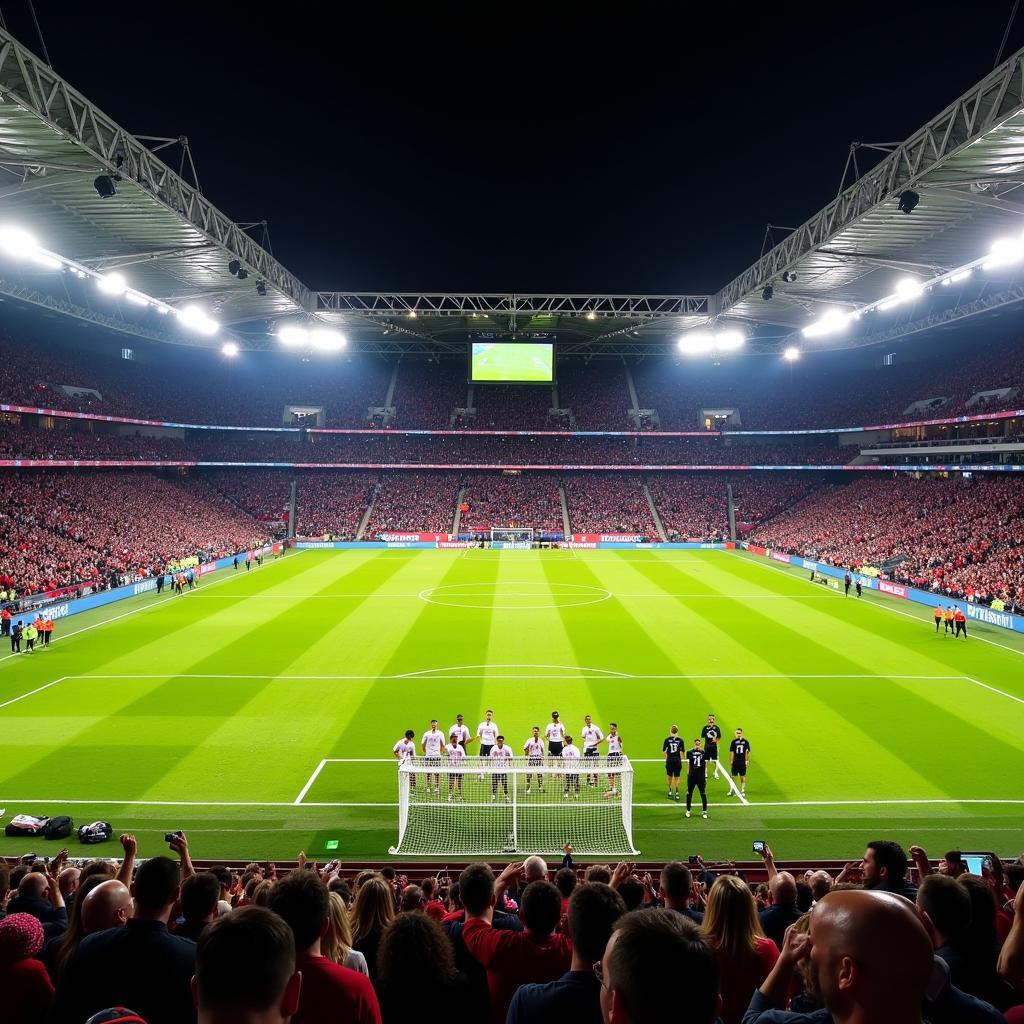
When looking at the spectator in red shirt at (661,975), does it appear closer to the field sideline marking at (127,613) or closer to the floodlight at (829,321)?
the field sideline marking at (127,613)

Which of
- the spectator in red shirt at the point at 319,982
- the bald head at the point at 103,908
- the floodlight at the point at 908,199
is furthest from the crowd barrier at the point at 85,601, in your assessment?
the floodlight at the point at 908,199

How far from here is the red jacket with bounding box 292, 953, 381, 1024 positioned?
3072mm

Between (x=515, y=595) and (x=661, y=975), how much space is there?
120 feet

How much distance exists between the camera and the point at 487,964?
4148mm

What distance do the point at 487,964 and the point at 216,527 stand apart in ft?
186

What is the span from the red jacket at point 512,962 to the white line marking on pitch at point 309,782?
12.0m

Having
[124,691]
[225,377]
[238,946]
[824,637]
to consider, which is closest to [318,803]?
[124,691]

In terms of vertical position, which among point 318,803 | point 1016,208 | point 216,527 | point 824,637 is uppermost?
point 1016,208

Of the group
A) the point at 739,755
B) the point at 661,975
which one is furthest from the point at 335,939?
the point at 739,755

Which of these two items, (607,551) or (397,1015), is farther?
(607,551)

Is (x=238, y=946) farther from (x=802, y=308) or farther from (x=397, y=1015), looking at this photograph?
(x=802, y=308)

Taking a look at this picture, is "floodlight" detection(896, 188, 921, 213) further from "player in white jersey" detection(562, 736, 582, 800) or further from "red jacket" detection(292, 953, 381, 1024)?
"red jacket" detection(292, 953, 381, 1024)

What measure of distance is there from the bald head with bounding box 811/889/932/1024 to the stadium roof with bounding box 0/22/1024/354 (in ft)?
77.3

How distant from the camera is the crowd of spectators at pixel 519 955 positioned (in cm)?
213
